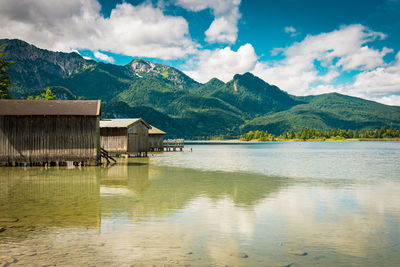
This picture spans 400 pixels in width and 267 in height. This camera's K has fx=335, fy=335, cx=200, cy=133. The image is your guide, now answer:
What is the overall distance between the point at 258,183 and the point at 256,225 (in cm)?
1203

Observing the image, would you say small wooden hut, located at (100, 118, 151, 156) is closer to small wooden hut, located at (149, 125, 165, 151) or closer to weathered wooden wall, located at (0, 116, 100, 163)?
weathered wooden wall, located at (0, 116, 100, 163)

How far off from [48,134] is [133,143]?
65.7 feet

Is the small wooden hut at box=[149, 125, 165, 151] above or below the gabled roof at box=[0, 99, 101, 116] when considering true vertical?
below

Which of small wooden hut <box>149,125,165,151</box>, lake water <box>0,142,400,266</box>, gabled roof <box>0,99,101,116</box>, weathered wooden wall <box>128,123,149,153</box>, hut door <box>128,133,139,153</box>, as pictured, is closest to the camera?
lake water <box>0,142,400,266</box>

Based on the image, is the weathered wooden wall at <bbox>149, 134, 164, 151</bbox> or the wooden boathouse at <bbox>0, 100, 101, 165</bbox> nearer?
the wooden boathouse at <bbox>0, 100, 101, 165</bbox>

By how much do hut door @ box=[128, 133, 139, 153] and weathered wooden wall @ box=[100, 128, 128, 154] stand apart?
2193 mm

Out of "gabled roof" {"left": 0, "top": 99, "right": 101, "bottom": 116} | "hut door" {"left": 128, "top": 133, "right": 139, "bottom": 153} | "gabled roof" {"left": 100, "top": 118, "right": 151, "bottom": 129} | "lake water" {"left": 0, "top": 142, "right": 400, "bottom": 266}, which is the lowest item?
"lake water" {"left": 0, "top": 142, "right": 400, "bottom": 266}

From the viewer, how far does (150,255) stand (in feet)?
28.0

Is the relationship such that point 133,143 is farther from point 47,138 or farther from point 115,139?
point 47,138

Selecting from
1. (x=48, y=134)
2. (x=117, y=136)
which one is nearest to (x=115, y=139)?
(x=117, y=136)

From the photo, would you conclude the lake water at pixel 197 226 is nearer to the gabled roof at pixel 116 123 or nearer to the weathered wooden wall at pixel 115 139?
the gabled roof at pixel 116 123

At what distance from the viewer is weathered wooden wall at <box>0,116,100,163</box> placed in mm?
34562

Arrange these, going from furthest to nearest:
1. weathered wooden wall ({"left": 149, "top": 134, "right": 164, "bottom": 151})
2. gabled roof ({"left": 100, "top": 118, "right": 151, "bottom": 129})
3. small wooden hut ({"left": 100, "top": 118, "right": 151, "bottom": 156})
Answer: weathered wooden wall ({"left": 149, "top": 134, "right": 164, "bottom": 151}) < small wooden hut ({"left": 100, "top": 118, "right": 151, "bottom": 156}) < gabled roof ({"left": 100, "top": 118, "right": 151, "bottom": 129})

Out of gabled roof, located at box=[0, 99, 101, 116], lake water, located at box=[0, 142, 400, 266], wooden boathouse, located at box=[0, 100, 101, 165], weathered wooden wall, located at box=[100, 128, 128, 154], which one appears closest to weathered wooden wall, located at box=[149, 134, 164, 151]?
weathered wooden wall, located at box=[100, 128, 128, 154]
